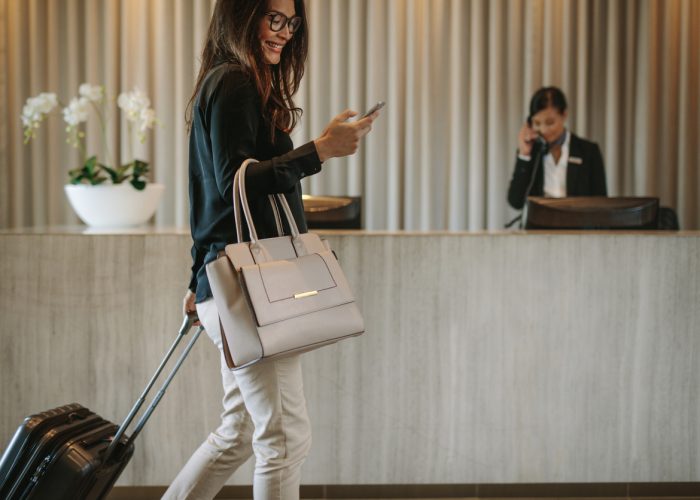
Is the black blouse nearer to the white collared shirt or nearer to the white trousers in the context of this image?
the white trousers

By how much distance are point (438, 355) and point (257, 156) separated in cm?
101

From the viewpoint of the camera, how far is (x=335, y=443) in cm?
229

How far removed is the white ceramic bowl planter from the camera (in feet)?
8.79

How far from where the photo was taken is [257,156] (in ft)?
4.92

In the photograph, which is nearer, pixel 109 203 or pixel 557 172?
pixel 109 203

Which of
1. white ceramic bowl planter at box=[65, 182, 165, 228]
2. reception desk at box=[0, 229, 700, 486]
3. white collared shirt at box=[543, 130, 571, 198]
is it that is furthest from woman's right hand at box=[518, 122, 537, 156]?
white ceramic bowl planter at box=[65, 182, 165, 228]

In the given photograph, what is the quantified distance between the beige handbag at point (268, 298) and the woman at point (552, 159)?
117 inches

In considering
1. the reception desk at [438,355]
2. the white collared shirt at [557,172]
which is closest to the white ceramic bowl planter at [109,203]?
the reception desk at [438,355]

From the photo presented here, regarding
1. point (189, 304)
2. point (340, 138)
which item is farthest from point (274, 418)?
point (340, 138)

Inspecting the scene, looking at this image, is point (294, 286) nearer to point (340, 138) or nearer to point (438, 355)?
point (340, 138)

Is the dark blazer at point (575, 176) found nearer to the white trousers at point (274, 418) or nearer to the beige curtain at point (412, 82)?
the beige curtain at point (412, 82)

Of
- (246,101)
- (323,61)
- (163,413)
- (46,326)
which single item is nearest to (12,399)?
(46,326)

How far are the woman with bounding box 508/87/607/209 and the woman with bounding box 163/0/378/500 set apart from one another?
2.84 meters

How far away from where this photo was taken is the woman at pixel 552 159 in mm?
4242
